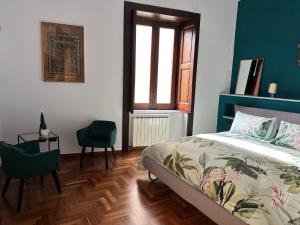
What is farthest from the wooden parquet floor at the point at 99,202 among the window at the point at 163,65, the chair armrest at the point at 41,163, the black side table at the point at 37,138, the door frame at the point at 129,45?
the window at the point at 163,65

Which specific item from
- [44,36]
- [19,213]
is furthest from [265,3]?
[19,213]

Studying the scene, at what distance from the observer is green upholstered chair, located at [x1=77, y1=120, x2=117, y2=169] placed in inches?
123

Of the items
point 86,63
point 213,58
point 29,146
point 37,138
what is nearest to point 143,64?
point 86,63

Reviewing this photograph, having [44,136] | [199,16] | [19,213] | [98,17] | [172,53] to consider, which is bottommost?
[19,213]

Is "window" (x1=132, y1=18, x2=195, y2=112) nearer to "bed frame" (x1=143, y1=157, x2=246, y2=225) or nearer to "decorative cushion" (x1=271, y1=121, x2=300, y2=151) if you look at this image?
"decorative cushion" (x1=271, y1=121, x2=300, y2=151)

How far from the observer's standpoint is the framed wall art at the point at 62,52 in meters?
3.16

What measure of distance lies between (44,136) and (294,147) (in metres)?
3.17

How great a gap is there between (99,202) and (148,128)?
1778 mm

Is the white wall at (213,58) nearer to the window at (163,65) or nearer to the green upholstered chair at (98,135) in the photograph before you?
the window at (163,65)

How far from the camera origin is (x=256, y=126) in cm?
309

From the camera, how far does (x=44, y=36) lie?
10.2 feet

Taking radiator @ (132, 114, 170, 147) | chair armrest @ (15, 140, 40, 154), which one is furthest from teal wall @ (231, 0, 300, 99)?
chair armrest @ (15, 140, 40, 154)

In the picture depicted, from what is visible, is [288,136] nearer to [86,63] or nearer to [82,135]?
[82,135]

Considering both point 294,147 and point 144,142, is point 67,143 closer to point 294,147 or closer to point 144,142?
point 144,142
